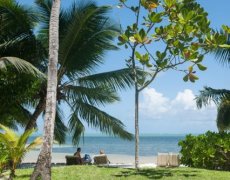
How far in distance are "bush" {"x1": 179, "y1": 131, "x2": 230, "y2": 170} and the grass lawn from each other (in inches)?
77.0

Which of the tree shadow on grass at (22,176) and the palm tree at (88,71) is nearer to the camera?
the tree shadow on grass at (22,176)

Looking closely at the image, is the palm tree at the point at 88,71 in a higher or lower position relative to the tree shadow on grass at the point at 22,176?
higher

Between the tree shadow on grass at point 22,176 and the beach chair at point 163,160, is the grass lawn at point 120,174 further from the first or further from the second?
the beach chair at point 163,160

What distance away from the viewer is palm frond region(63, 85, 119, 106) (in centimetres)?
1828

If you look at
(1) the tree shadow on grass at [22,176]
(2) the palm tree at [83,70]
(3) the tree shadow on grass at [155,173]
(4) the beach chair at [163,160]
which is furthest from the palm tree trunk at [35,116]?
(4) the beach chair at [163,160]

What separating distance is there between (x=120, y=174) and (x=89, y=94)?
5560 millimetres

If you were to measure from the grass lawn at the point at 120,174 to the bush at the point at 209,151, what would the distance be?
196cm

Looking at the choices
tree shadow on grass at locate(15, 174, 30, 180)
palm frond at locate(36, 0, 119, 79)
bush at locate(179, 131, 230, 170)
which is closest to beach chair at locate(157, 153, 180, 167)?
bush at locate(179, 131, 230, 170)

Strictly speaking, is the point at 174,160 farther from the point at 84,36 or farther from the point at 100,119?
the point at 84,36

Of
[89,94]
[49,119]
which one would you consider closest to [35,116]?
[89,94]

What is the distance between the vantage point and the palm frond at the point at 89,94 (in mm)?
18281

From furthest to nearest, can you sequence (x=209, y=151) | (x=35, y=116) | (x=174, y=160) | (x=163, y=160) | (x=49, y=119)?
1. (x=163, y=160)
2. (x=174, y=160)
3. (x=35, y=116)
4. (x=209, y=151)
5. (x=49, y=119)

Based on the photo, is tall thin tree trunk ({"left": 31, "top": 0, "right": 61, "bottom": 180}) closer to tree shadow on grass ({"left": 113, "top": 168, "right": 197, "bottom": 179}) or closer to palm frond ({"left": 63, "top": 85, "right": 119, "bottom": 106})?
tree shadow on grass ({"left": 113, "top": 168, "right": 197, "bottom": 179})

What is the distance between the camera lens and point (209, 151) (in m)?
16.0
